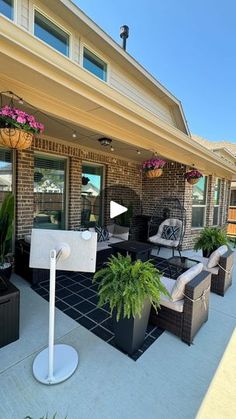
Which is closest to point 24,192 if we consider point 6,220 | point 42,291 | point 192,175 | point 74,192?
point 6,220

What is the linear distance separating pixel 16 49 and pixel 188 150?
3889 mm

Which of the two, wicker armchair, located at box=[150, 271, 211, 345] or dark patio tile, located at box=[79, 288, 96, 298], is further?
dark patio tile, located at box=[79, 288, 96, 298]

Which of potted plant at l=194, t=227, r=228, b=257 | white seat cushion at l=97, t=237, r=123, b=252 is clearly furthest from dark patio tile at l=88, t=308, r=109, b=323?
potted plant at l=194, t=227, r=228, b=257

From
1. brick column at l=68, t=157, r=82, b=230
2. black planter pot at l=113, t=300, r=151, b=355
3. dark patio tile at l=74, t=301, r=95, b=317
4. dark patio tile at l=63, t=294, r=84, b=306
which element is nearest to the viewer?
black planter pot at l=113, t=300, r=151, b=355

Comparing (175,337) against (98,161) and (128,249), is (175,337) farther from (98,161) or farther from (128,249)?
(98,161)

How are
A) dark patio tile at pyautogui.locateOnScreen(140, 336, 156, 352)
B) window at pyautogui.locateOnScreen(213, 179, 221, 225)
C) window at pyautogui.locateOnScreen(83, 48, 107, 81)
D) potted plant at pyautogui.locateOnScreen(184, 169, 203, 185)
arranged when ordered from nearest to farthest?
dark patio tile at pyautogui.locateOnScreen(140, 336, 156, 352)
window at pyautogui.locateOnScreen(83, 48, 107, 81)
potted plant at pyautogui.locateOnScreen(184, 169, 203, 185)
window at pyautogui.locateOnScreen(213, 179, 221, 225)

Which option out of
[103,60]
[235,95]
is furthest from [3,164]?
[235,95]

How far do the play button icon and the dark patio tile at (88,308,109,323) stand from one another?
3.56m

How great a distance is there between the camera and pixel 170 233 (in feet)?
20.3

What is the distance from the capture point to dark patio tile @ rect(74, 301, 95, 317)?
2959 mm

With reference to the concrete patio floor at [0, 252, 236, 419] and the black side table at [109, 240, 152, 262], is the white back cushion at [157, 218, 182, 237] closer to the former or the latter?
the black side table at [109, 240, 152, 262]

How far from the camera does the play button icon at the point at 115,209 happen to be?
20.7 feet

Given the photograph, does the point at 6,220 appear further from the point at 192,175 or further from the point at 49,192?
the point at 192,175

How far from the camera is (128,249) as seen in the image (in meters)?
4.35
